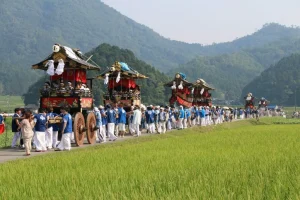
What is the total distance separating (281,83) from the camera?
130 m

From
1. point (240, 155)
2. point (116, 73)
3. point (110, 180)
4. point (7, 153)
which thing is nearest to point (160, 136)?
point (116, 73)

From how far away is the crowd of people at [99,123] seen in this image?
14.5 metres

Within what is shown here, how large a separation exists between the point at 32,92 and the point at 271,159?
88641 mm

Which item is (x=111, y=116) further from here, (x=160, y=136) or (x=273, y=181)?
(x=273, y=181)

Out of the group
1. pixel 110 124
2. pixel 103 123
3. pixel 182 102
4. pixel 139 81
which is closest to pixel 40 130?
pixel 103 123

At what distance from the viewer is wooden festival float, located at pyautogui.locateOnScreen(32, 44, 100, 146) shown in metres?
16.5

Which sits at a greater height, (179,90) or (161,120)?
(179,90)

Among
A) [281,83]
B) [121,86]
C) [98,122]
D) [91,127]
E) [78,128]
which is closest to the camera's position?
[78,128]

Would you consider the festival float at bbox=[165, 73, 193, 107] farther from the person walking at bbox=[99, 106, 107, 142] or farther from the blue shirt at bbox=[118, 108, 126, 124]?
the person walking at bbox=[99, 106, 107, 142]

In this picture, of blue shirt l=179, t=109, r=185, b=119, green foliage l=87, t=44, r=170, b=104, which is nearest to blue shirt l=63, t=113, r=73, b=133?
blue shirt l=179, t=109, r=185, b=119

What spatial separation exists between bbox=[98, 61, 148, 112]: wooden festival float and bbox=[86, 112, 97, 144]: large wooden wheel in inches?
341

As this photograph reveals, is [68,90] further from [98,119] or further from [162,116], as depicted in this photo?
[162,116]

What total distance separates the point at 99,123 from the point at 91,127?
0.98 meters

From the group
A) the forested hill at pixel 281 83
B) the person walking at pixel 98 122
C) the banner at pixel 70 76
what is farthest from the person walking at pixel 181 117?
the forested hill at pixel 281 83
